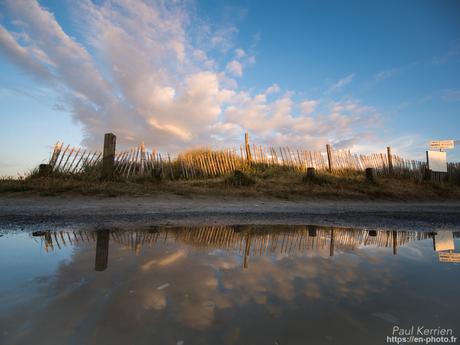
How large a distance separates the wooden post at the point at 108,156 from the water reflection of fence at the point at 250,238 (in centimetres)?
823

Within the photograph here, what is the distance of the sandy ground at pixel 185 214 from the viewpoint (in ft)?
13.6

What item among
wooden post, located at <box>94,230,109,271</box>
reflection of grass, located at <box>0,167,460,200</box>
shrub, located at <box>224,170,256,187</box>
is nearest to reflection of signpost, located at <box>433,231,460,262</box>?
wooden post, located at <box>94,230,109,271</box>

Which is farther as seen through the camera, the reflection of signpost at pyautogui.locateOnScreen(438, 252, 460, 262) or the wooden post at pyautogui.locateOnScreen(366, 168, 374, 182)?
the wooden post at pyautogui.locateOnScreen(366, 168, 374, 182)

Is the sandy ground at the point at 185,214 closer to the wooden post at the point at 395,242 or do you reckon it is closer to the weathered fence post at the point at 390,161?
the wooden post at the point at 395,242

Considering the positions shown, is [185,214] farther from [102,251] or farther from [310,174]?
[310,174]

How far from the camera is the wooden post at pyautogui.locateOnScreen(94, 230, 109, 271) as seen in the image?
183 centimetres

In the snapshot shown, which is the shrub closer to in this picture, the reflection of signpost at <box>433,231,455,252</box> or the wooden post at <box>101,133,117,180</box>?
the wooden post at <box>101,133,117,180</box>

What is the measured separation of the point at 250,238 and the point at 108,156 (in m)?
9.81

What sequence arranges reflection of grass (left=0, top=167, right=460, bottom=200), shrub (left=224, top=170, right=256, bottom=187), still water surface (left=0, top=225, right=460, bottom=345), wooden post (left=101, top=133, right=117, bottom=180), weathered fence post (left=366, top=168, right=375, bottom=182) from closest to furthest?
still water surface (left=0, top=225, right=460, bottom=345) → reflection of grass (left=0, top=167, right=460, bottom=200) → wooden post (left=101, top=133, right=117, bottom=180) → shrub (left=224, top=170, right=256, bottom=187) → weathered fence post (left=366, top=168, right=375, bottom=182)

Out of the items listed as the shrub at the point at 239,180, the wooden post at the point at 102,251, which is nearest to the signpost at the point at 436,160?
the shrub at the point at 239,180

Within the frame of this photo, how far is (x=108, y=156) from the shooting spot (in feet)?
36.1

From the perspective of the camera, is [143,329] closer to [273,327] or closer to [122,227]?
[273,327]

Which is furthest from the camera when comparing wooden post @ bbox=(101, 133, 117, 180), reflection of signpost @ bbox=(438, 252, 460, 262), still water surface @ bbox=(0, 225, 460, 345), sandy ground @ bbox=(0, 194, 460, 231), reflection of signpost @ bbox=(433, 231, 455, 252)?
wooden post @ bbox=(101, 133, 117, 180)

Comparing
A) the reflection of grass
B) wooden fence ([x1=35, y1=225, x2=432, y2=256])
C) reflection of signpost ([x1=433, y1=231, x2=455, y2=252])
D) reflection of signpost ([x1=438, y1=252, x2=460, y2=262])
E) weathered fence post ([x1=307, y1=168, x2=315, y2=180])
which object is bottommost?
reflection of signpost ([x1=433, y1=231, x2=455, y2=252])
